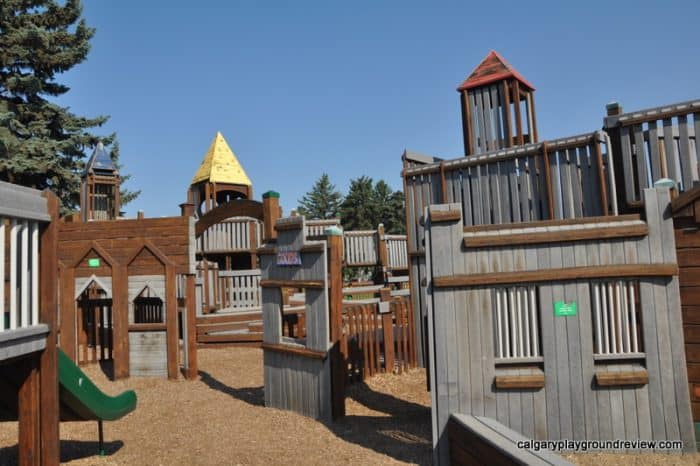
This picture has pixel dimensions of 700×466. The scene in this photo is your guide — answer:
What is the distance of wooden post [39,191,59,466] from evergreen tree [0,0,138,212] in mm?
19027

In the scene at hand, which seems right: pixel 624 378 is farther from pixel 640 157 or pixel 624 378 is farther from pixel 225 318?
pixel 225 318

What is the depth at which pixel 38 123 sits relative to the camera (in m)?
23.0

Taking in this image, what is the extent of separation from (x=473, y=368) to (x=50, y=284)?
4390 millimetres

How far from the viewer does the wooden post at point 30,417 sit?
4.75 meters

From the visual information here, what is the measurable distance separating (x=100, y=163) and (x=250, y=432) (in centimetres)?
1583

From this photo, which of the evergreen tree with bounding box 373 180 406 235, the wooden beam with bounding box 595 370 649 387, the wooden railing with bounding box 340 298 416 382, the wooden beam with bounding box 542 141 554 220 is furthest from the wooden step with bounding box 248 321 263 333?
the evergreen tree with bounding box 373 180 406 235

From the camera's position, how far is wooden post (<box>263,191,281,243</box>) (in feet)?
30.2

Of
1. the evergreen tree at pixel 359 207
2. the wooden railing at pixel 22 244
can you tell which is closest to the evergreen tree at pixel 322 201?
the evergreen tree at pixel 359 207

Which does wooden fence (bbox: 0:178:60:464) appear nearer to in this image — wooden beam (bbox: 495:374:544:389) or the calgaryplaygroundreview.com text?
wooden beam (bbox: 495:374:544:389)

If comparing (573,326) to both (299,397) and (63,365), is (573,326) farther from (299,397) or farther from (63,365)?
(63,365)

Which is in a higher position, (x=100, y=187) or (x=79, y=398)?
(x=100, y=187)

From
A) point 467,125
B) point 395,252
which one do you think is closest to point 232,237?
point 395,252

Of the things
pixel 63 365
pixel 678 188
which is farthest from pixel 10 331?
pixel 678 188

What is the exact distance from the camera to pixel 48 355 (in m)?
4.84
